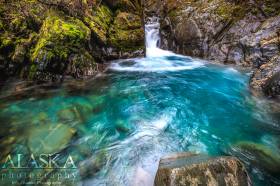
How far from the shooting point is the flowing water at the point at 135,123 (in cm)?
420

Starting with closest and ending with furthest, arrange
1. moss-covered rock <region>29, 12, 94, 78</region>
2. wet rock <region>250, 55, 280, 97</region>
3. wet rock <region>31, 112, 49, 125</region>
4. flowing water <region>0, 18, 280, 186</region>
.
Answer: flowing water <region>0, 18, 280, 186</region> < wet rock <region>31, 112, 49, 125</region> < wet rock <region>250, 55, 280, 97</region> < moss-covered rock <region>29, 12, 94, 78</region>

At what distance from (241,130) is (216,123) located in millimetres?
624

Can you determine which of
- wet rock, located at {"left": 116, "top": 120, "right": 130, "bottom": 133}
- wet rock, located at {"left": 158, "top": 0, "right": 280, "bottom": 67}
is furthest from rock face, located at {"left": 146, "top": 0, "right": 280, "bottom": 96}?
wet rock, located at {"left": 116, "top": 120, "right": 130, "bottom": 133}

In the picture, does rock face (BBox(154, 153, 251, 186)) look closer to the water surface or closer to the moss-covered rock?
the water surface

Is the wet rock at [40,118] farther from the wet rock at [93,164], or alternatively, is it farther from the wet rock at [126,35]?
the wet rock at [126,35]

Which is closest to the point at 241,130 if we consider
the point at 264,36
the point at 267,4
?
the point at 264,36

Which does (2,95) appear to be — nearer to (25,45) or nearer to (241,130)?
(25,45)

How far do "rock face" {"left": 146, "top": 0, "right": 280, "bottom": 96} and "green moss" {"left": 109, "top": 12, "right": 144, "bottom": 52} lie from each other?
222cm

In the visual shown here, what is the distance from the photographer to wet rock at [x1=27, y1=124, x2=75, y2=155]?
452 centimetres

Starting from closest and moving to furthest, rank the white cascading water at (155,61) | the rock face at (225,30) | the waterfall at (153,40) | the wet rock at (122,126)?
the wet rock at (122,126) → the rock face at (225,30) → the white cascading water at (155,61) → the waterfall at (153,40)

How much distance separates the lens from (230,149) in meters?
4.55

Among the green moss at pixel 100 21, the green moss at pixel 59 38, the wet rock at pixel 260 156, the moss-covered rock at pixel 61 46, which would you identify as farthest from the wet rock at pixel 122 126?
the green moss at pixel 100 21

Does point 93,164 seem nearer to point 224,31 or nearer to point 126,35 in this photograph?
point 126,35

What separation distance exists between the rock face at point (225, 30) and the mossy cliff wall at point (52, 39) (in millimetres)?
3900
